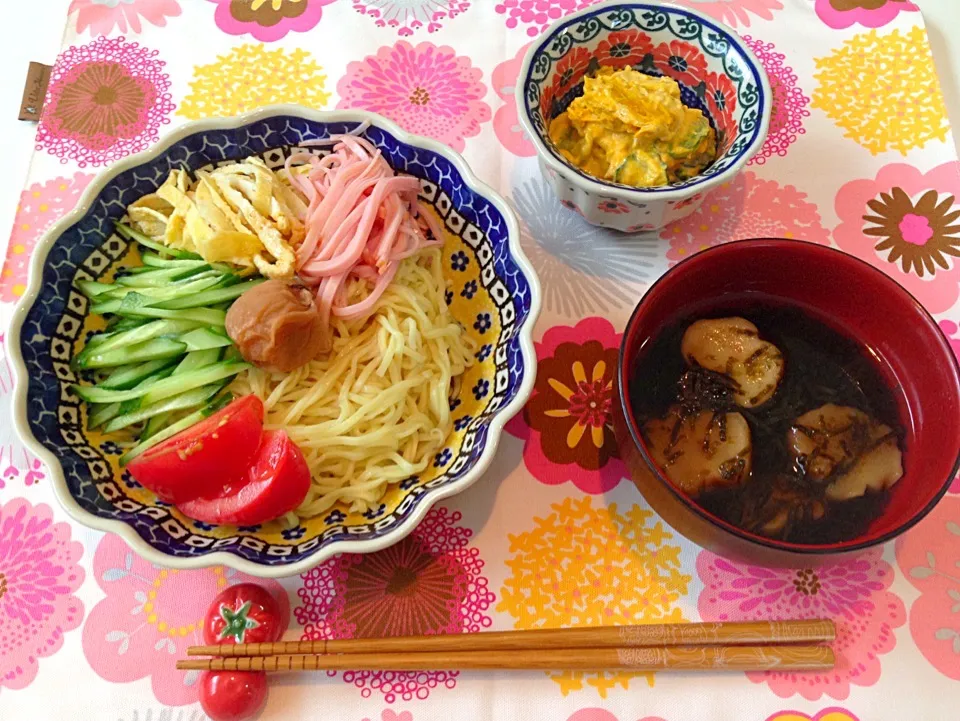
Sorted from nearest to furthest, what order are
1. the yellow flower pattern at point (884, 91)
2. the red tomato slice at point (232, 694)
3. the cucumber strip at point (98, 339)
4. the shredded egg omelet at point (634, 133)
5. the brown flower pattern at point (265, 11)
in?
the red tomato slice at point (232, 694) < the cucumber strip at point (98, 339) < the shredded egg omelet at point (634, 133) < the yellow flower pattern at point (884, 91) < the brown flower pattern at point (265, 11)

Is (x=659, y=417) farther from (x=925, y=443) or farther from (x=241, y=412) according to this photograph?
(x=241, y=412)

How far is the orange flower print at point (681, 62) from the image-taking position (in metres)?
2.00

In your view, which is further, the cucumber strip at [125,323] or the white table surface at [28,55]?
the white table surface at [28,55]

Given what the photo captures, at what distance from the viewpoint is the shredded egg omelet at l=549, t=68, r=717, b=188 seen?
6.07ft

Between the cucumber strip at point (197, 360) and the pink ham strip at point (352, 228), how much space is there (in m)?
0.28

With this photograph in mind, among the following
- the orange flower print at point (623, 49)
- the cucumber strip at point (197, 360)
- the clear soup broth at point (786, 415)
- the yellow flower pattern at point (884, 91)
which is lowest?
the cucumber strip at point (197, 360)

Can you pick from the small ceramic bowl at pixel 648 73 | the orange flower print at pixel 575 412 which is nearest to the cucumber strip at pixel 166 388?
the orange flower print at pixel 575 412

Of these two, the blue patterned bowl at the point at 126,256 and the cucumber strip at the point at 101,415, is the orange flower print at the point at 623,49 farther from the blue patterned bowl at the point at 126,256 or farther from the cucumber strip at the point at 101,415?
the cucumber strip at the point at 101,415

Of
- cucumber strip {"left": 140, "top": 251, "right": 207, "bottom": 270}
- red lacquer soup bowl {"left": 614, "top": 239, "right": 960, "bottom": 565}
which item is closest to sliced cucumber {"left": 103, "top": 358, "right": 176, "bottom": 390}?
cucumber strip {"left": 140, "top": 251, "right": 207, "bottom": 270}

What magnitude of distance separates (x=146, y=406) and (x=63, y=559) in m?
0.43

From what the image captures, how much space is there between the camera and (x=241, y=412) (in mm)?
1545

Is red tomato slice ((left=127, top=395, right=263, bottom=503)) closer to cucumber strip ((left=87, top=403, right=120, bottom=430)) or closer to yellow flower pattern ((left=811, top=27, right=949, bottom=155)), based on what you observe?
cucumber strip ((left=87, top=403, right=120, bottom=430))

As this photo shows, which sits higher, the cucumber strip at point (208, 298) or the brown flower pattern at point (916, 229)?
the brown flower pattern at point (916, 229)

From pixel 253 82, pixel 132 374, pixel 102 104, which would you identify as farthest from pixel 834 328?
pixel 102 104
